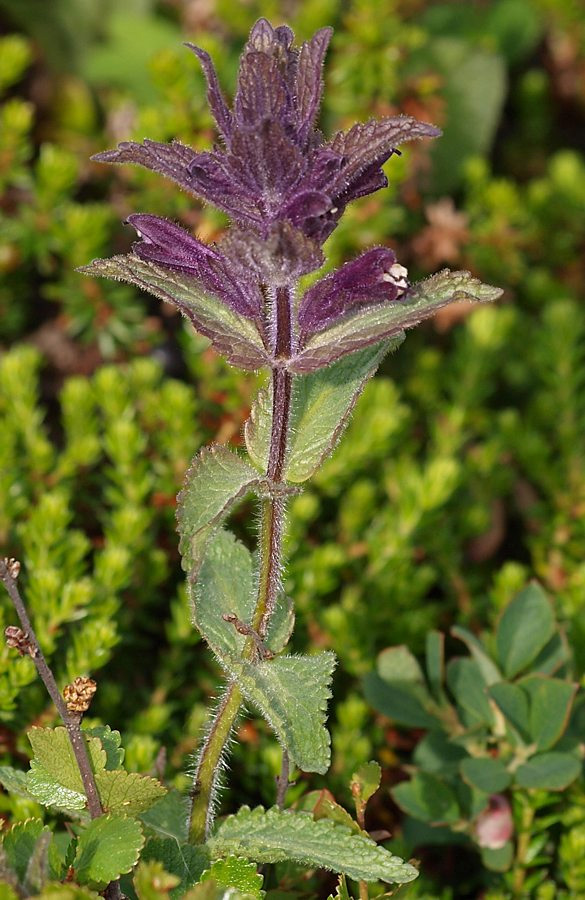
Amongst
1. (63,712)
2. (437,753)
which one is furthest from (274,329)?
(437,753)

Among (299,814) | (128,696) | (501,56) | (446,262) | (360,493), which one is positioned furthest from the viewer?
(501,56)

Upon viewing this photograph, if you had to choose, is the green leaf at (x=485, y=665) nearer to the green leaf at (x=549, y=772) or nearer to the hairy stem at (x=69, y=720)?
the green leaf at (x=549, y=772)

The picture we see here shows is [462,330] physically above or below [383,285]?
below

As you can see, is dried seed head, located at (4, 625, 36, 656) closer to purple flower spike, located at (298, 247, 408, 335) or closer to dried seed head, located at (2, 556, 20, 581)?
dried seed head, located at (2, 556, 20, 581)

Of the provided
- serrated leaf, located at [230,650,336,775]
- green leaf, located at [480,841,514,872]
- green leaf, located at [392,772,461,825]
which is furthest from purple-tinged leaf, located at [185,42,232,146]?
green leaf, located at [480,841,514,872]

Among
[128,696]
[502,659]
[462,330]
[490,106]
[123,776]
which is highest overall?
[490,106]

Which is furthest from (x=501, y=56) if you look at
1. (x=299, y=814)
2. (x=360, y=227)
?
(x=299, y=814)

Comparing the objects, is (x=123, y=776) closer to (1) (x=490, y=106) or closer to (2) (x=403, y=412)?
(2) (x=403, y=412)

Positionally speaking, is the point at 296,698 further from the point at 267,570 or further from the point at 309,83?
the point at 309,83
